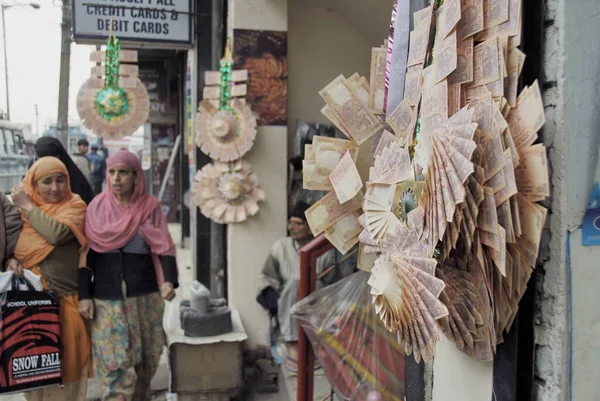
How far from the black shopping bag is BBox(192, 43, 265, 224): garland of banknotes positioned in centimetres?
162

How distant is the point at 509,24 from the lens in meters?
1.12

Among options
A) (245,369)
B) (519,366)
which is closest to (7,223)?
(245,369)

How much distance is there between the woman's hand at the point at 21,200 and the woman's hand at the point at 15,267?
0.96ft

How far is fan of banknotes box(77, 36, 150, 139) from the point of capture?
14.2 feet

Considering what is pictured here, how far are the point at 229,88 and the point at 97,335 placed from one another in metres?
2.14

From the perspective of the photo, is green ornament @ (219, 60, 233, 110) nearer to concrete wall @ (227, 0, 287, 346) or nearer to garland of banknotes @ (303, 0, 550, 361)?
concrete wall @ (227, 0, 287, 346)

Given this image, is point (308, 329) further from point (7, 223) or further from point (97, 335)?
point (7, 223)

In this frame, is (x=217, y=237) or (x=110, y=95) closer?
(x=110, y=95)

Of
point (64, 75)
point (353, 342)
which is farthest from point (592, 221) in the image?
point (64, 75)

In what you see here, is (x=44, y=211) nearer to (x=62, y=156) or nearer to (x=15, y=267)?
(x=15, y=267)

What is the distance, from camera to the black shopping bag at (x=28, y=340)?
295cm

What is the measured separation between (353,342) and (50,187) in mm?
2047

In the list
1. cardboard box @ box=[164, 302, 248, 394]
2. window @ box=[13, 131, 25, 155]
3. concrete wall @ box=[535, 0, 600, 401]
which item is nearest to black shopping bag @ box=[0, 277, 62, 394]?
cardboard box @ box=[164, 302, 248, 394]

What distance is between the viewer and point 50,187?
3.22 m
